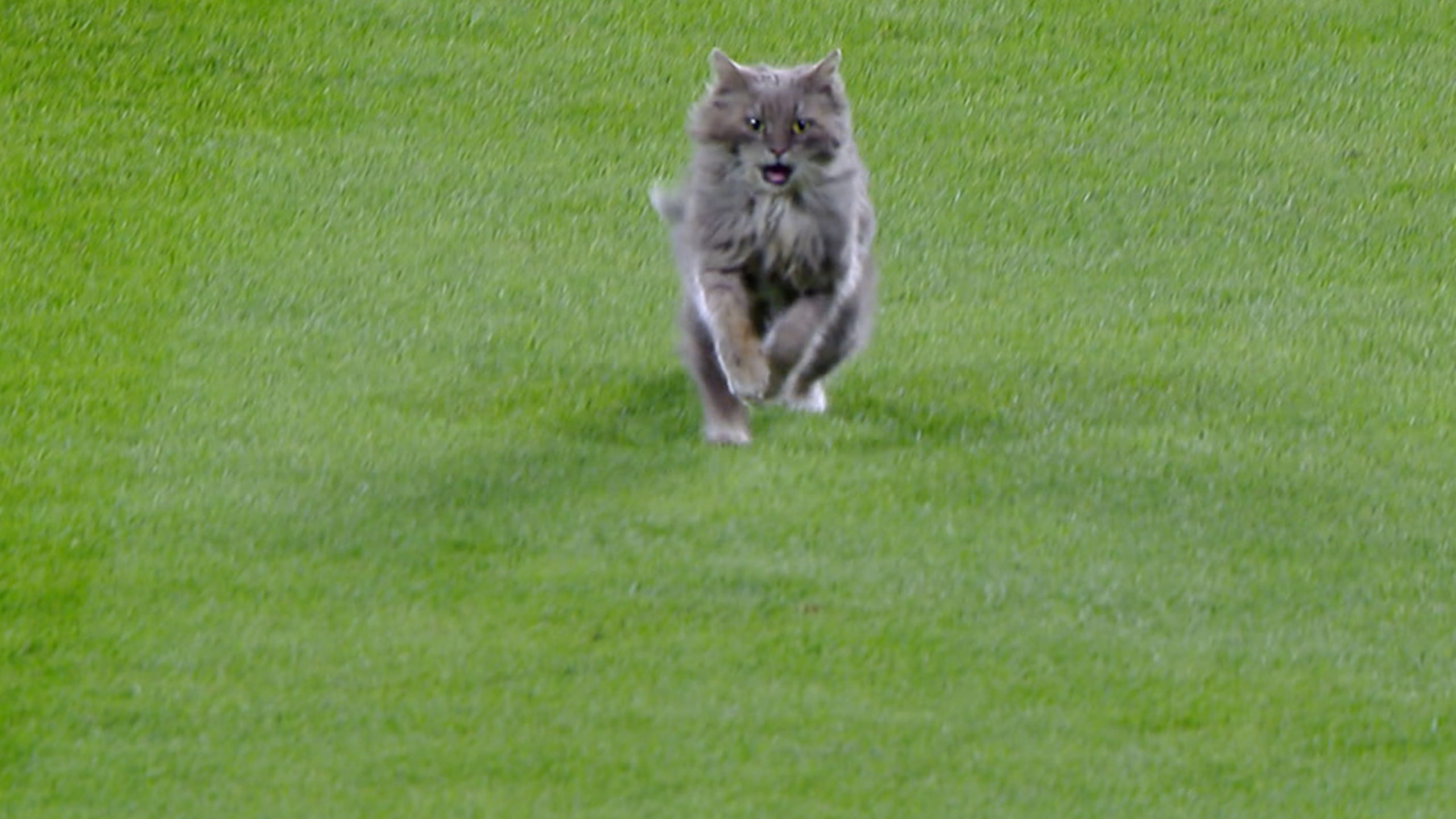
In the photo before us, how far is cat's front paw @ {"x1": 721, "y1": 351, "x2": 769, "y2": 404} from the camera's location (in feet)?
20.0

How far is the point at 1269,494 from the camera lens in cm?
604

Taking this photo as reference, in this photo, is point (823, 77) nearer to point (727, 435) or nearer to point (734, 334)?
point (734, 334)

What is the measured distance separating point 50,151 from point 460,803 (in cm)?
435

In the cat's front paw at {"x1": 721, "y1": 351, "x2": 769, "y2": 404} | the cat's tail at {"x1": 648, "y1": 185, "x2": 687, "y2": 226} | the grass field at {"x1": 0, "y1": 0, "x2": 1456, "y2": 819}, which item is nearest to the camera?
the grass field at {"x1": 0, "y1": 0, "x2": 1456, "y2": 819}

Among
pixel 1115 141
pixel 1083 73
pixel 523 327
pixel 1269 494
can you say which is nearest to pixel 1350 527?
pixel 1269 494

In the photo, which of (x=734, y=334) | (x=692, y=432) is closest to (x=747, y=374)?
(x=734, y=334)

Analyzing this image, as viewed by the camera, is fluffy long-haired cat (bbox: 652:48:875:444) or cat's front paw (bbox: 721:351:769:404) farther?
fluffy long-haired cat (bbox: 652:48:875:444)

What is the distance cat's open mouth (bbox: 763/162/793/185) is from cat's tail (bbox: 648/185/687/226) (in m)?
0.36

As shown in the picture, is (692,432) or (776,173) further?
(692,432)

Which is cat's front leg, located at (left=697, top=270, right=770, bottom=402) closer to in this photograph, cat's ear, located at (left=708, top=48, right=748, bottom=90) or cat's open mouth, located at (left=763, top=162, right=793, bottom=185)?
cat's open mouth, located at (left=763, top=162, right=793, bottom=185)

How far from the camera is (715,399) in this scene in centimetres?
625

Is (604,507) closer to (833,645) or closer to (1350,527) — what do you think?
(833,645)

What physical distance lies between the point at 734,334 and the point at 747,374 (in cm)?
12

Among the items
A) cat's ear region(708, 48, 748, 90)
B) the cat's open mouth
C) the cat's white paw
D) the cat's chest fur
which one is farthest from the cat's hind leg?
cat's ear region(708, 48, 748, 90)
